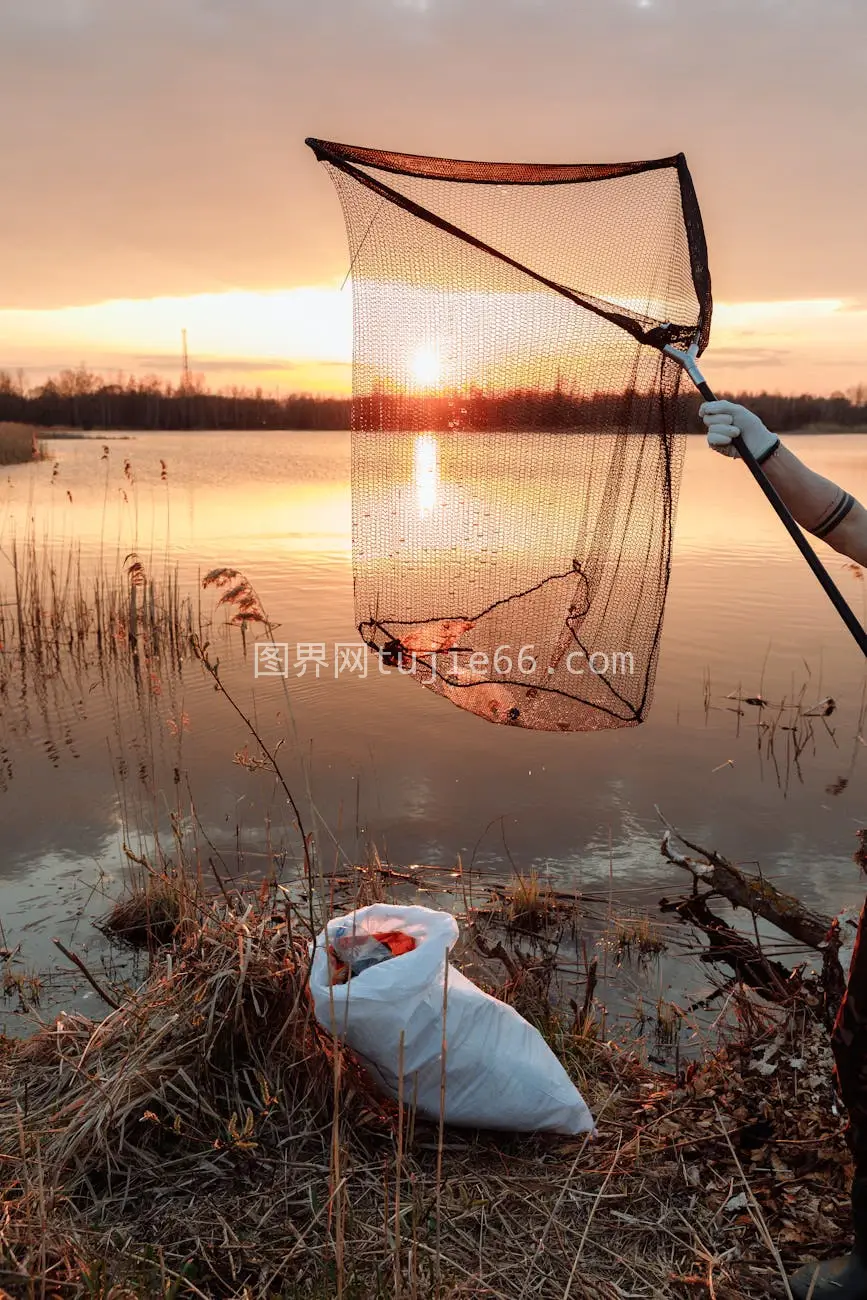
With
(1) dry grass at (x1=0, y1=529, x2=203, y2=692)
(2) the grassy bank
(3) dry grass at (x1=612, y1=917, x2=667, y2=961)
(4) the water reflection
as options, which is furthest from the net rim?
(2) the grassy bank

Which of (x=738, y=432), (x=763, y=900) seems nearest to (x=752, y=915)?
(x=763, y=900)

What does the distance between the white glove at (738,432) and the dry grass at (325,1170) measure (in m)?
1.64

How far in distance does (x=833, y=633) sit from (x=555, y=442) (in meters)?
8.93

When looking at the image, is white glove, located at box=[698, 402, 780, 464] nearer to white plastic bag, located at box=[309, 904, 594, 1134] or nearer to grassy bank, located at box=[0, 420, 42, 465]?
white plastic bag, located at box=[309, 904, 594, 1134]

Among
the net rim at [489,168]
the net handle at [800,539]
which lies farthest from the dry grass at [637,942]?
the net rim at [489,168]

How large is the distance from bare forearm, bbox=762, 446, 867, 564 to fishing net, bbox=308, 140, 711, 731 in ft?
2.07

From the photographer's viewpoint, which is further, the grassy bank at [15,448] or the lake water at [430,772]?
the grassy bank at [15,448]

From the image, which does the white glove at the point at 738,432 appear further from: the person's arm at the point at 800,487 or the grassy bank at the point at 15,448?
the grassy bank at the point at 15,448

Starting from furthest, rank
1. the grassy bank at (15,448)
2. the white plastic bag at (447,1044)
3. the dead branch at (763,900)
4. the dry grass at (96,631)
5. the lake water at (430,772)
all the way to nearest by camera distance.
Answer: the grassy bank at (15,448) < the dry grass at (96,631) < the lake water at (430,772) < the dead branch at (763,900) < the white plastic bag at (447,1044)

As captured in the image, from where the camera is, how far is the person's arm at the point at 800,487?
7.36 ft

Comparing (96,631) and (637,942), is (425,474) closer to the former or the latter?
(637,942)

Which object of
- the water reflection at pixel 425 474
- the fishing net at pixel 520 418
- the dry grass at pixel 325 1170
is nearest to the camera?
the dry grass at pixel 325 1170

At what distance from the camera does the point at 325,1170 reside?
7.63 feet

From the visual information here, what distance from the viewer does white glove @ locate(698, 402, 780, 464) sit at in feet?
7.48
